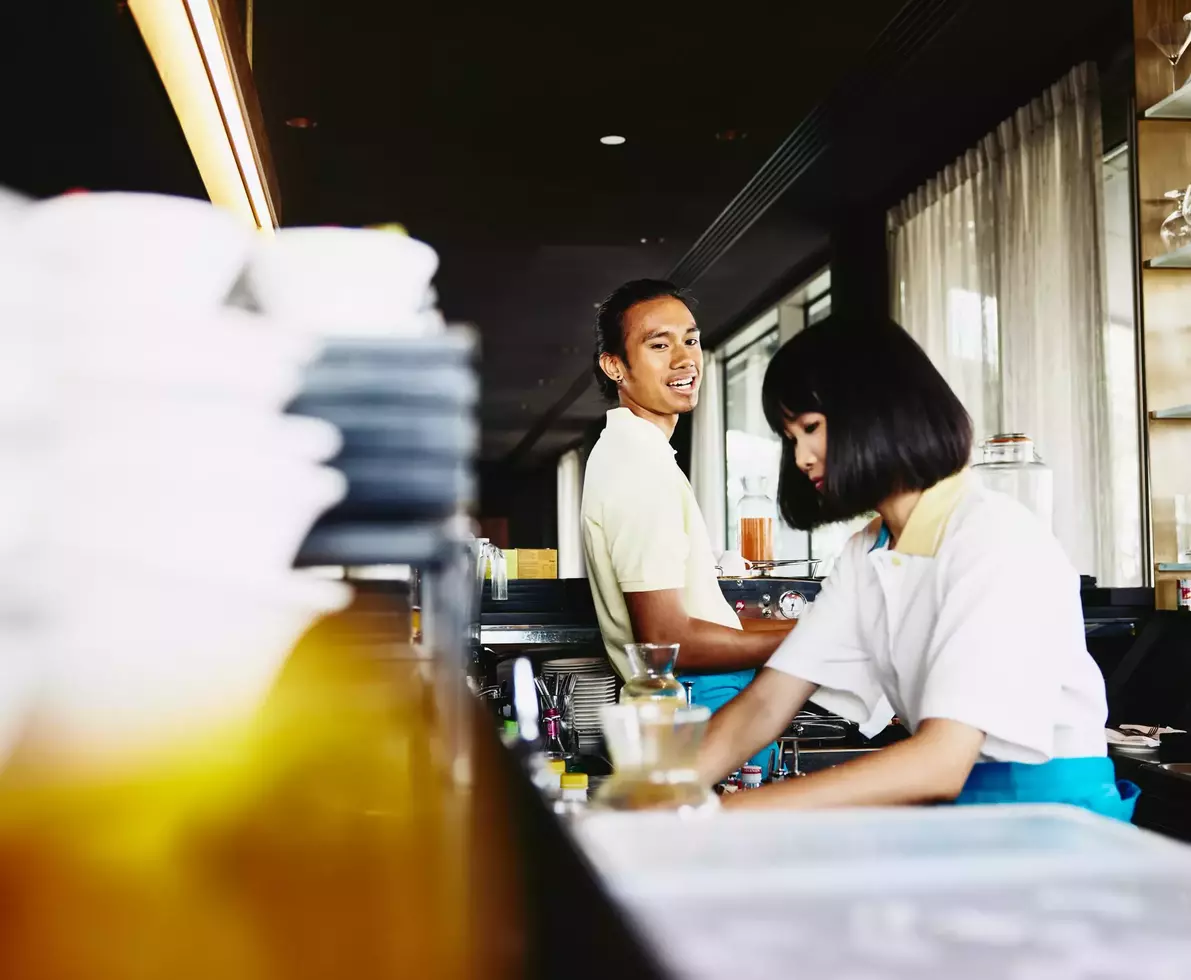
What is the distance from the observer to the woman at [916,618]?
1364 millimetres

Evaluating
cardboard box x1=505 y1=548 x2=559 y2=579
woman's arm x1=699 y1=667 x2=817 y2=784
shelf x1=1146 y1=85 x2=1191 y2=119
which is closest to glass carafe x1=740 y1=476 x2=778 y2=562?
cardboard box x1=505 y1=548 x2=559 y2=579

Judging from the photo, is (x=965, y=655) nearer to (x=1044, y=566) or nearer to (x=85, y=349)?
(x=1044, y=566)

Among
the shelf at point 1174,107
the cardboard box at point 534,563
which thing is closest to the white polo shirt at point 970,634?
the cardboard box at point 534,563

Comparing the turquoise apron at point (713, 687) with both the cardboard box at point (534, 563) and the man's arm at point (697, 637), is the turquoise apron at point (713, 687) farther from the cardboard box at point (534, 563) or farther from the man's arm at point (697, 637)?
the cardboard box at point (534, 563)

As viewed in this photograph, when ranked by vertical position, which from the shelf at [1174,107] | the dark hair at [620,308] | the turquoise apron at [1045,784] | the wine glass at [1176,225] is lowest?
the turquoise apron at [1045,784]

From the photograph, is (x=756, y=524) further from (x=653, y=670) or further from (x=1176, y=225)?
(x=653, y=670)

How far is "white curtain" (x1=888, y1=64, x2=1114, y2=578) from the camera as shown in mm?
4297

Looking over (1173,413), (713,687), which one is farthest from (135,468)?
(1173,413)

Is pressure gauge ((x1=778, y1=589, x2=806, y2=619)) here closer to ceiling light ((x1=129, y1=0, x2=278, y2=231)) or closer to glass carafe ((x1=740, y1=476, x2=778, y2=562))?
glass carafe ((x1=740, y1=476, x2=778, y2=562))

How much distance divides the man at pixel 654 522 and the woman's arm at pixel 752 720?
350 millimetres

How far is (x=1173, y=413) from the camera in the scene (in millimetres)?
3203

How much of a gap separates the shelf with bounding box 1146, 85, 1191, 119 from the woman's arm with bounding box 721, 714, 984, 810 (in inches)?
97.8

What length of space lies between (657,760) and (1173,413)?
2856 millimetres

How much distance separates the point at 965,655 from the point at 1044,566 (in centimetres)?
16
